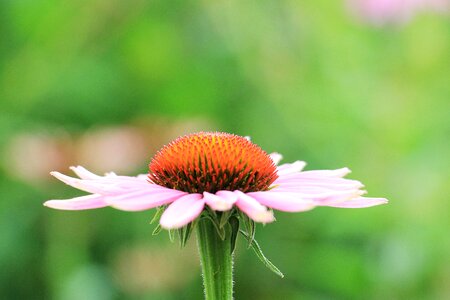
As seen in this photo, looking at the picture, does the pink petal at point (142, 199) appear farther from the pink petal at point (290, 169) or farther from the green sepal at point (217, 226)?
the pink petal at point (290, 169)

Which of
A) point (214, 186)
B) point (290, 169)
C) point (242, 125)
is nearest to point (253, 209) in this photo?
point (214, 186)

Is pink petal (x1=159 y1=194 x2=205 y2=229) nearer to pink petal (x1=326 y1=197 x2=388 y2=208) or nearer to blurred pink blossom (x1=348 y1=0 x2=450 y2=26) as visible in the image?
pink petal (x1=326 y1=197 x2=388 y2=208)

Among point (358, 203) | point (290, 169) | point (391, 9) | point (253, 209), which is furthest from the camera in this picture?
point (391, 9)

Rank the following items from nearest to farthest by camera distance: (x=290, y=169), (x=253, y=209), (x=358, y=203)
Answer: (x=253, y=209)
(x=358, y=203)
(x=290, y=169)

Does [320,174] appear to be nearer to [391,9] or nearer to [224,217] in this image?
[224,217]

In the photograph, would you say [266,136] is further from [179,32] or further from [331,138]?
[179,32]

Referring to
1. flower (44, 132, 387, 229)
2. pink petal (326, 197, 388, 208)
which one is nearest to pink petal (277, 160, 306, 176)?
flower (44, 132, 387, 229)

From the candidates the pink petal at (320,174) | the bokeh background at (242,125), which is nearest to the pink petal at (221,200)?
the pink petal at (320,174)
